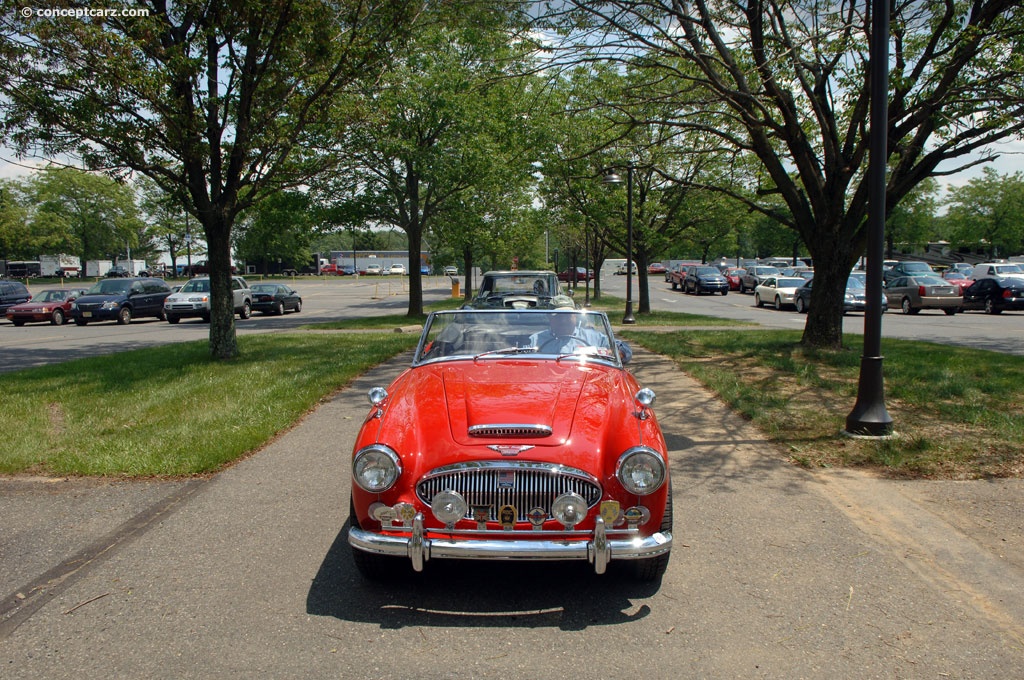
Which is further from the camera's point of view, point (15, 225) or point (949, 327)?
point (15, 225)

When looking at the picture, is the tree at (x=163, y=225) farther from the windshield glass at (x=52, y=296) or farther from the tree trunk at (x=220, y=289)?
the tree trunk at (x=220, y=289)

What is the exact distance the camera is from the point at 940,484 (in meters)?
5.54

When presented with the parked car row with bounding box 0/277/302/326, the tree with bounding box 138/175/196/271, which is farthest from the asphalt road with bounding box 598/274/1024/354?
the tree with bounding box 138/175/196/271

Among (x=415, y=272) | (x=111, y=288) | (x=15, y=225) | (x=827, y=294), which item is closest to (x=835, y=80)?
(x=827, y=294)

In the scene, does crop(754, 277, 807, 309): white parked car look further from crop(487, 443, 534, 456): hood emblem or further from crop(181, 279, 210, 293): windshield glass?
crop(487, 443, 534, 456): hood emblem

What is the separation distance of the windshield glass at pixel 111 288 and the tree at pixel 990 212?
61.3 meters

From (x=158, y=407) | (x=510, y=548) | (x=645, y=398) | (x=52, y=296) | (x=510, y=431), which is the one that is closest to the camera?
(x=510, y=548)

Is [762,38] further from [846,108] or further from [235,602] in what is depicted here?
[235,602]

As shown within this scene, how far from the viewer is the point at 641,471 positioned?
12.0 ft

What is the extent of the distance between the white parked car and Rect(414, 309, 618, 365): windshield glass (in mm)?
28006

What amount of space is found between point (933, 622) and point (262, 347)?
13655mm

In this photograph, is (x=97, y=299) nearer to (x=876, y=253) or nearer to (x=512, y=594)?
(x=876, y=253)

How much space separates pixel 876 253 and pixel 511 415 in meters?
4.63

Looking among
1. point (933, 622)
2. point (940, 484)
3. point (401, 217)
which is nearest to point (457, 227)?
point (401, 217)
